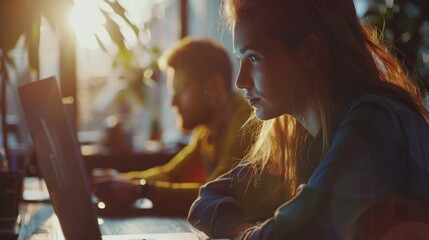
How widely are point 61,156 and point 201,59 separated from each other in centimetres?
209

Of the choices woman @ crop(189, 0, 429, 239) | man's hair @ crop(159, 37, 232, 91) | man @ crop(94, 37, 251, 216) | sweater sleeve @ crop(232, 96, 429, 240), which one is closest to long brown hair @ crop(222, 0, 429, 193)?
woman @ crop(189, 0, 429, 239)

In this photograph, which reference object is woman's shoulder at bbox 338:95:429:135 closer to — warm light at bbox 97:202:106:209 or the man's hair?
warm light at bbox 97:202:106:209

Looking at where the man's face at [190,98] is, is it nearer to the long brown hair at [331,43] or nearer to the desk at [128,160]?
the desk at [128,160]

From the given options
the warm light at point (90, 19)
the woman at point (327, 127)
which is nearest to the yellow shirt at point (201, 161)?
the warm light at point (90, 19)

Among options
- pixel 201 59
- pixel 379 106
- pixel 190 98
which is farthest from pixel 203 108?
pixel 379 106

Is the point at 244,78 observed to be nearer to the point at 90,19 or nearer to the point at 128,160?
the point at 90,19

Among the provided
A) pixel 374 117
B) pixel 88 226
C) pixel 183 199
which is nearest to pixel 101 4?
pixel 183 199

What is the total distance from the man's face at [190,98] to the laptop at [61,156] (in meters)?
1.97

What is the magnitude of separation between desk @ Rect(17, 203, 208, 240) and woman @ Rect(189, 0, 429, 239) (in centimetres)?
28

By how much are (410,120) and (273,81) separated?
277mm

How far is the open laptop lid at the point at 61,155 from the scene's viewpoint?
4.48 feet

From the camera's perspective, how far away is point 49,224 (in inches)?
84.5

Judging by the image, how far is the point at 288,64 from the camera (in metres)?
1.42

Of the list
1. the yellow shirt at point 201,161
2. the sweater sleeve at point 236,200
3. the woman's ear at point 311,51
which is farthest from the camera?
the yellow shirt at point 201,161
